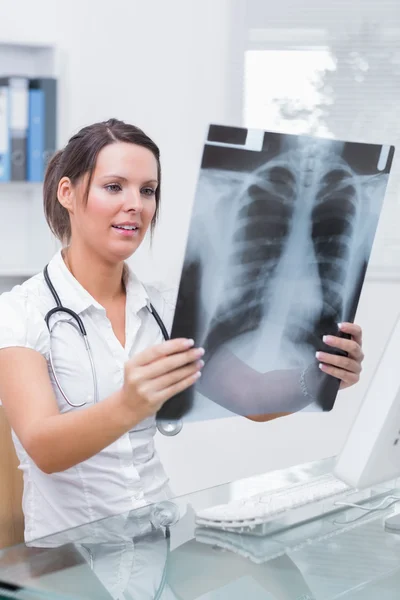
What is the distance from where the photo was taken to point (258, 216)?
116cm

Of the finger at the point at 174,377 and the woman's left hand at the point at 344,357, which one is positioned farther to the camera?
the woman's left hand at the point at 344,357

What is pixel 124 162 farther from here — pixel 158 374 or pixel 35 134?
pixel 35 134

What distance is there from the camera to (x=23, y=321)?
144 centimetres

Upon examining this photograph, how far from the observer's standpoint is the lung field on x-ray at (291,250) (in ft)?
3.79

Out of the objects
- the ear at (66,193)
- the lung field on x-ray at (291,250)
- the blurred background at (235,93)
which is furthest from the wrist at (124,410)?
the blurred background at (235,93)

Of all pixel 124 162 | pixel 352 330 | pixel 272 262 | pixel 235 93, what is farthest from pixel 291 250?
pixel 235 93

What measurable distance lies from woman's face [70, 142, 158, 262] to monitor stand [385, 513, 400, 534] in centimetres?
61

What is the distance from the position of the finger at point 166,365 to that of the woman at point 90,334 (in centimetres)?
25

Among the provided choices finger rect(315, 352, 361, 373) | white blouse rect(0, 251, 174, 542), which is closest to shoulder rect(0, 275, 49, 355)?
white blouse rect(0, 251, 174, 542)

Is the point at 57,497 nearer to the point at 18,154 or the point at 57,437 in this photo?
the point at 57,437

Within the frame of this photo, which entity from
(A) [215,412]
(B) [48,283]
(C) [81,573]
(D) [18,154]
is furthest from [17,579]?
(D) [18,154]

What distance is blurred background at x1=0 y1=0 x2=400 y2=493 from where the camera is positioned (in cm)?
307

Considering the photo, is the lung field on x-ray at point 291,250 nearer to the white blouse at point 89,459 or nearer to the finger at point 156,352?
the finger at point 156,352

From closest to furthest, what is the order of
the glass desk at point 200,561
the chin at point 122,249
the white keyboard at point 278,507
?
1. the glass desk at point 200,561
2. the white keyboard at point 278,507
3. the chin at point 122,249
